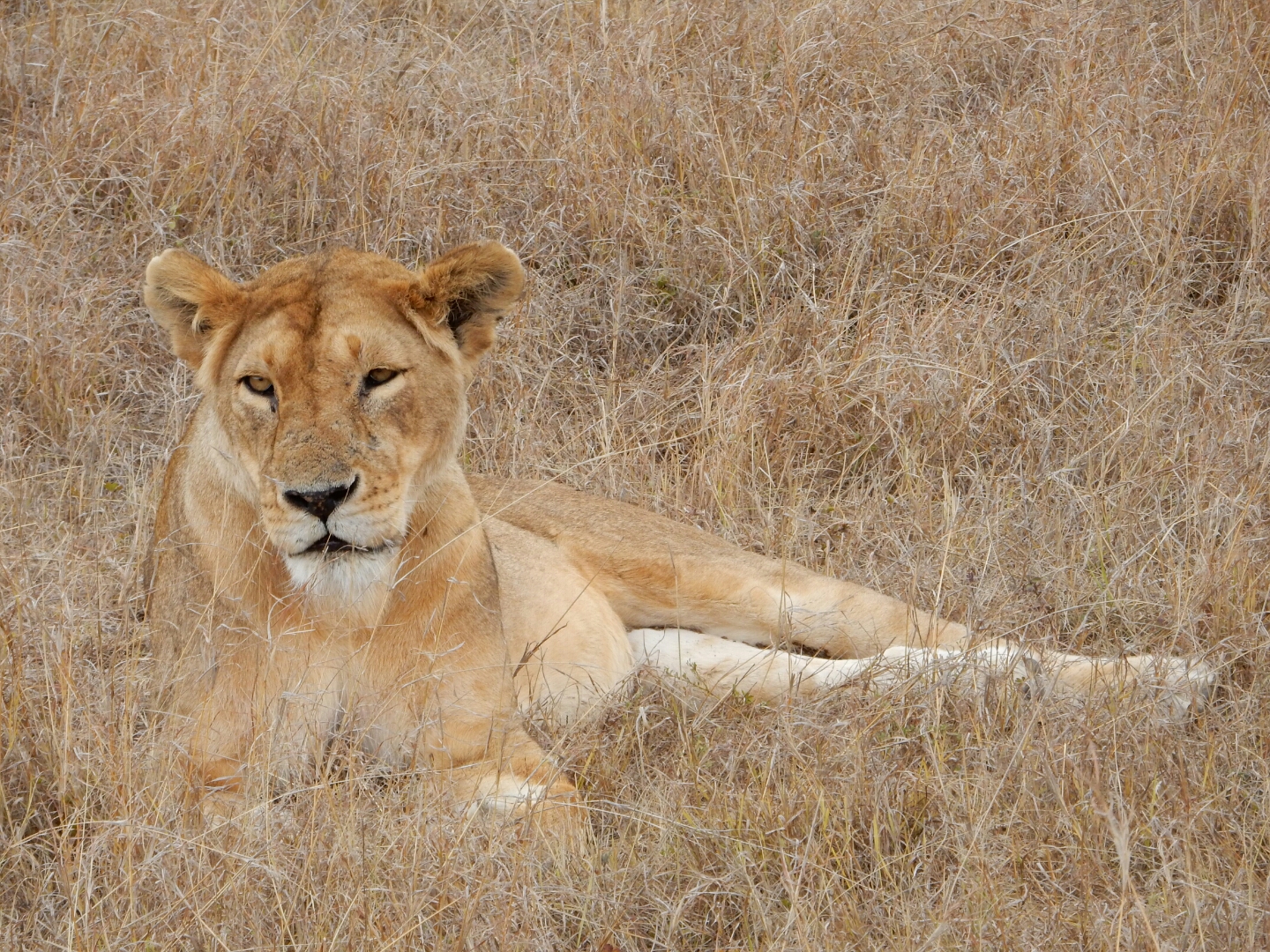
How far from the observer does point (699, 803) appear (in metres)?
3.41

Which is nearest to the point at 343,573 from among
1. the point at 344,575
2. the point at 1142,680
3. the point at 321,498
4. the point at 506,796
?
the point at 344,575

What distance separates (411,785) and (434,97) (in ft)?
13.5

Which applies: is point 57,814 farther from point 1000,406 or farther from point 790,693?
point 1000,406

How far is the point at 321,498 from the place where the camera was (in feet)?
10.6

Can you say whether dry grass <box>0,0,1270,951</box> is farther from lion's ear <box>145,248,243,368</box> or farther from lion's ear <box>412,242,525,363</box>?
lion's ear <box>412,242,525,363</box>

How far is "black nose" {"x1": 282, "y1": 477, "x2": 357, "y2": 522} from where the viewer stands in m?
3.24

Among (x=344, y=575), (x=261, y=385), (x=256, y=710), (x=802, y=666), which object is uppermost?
(x=261, y=385)

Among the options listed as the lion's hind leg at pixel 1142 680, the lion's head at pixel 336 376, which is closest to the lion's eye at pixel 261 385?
the lion's head at pixel 336 376

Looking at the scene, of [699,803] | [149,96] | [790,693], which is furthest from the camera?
[149,96]

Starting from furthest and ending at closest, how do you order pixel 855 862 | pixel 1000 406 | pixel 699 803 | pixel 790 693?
pixel 1000 406 < pixel 790 693 < pixel 699 803 < pixel 855 862

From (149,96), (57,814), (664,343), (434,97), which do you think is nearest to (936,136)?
(664,343)

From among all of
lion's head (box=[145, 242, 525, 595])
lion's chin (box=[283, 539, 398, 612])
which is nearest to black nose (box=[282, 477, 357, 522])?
lion's head (box=[145, 242, 525, 595])

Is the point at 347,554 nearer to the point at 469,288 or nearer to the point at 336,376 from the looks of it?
the point at 336,376

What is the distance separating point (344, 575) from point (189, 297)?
743 mm
